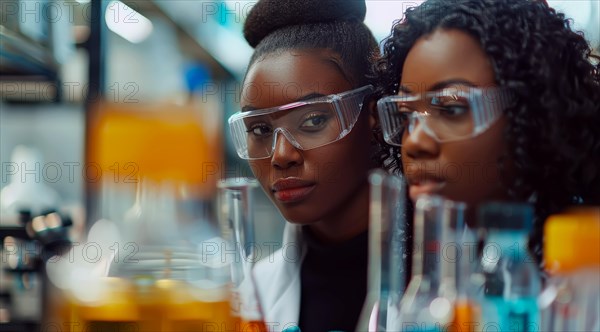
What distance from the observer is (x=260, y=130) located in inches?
52.7

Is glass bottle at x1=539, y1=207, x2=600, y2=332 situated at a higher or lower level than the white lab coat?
higher

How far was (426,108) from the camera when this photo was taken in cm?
97

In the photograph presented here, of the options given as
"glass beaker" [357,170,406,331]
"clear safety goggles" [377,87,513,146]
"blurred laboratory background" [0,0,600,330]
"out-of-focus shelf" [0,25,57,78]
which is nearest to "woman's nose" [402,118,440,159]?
"clear safety goggles" [377,87,513,146]

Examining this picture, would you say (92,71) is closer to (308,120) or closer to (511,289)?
(308,120)

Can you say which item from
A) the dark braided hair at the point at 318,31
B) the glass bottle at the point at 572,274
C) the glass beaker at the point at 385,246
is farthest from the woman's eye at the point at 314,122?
the glass bottle at the point at 572,274

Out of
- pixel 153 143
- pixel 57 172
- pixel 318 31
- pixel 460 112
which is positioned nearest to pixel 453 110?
pixel 460 112

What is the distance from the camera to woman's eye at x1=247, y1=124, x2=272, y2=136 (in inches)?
52.2

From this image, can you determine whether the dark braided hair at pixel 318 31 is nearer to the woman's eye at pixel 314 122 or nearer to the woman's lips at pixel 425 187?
the woman's eye at pixel 314 122

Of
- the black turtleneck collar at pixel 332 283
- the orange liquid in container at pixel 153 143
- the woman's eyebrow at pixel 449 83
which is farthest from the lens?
the black turtleneck collar at pixel 332 283

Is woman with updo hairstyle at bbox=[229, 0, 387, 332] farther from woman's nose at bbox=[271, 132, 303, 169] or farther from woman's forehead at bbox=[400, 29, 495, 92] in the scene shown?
woman's forehead at bbox=[400, 29, 495, 92]

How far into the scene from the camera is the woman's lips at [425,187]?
91cm

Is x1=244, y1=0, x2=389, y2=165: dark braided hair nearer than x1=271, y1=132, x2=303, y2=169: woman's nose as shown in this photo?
No

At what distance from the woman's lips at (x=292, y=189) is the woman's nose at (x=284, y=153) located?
3 centimetres

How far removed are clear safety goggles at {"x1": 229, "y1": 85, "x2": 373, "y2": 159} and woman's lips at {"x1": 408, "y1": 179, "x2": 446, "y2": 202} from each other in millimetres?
380
